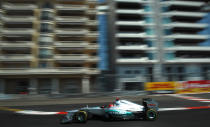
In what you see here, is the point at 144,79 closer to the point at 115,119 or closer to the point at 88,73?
the point at 88,73

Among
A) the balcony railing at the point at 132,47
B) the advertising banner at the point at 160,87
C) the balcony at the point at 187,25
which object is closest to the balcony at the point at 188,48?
the balcony at the point at 187,25

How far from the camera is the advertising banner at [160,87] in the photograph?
17.3m

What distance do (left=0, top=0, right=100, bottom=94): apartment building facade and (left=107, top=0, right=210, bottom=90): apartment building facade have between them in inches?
162

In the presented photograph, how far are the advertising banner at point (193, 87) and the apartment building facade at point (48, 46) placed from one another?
12.3 m

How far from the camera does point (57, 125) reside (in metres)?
7.04

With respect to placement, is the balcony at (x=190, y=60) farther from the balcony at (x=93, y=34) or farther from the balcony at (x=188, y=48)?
the balcony at (x=93, y=34)

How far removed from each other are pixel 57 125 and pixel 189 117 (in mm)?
6406

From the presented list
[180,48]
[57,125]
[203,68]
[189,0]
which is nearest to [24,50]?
[57,125]

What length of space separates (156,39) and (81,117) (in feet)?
79.5

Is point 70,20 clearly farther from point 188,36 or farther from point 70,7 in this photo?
point 188,36

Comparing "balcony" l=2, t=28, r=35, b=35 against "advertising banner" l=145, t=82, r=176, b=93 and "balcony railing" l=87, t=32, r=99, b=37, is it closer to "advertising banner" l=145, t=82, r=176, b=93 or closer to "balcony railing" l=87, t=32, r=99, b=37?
"balcony railing" l=87, t=32, r=99, b=37

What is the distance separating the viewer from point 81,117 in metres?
7.09

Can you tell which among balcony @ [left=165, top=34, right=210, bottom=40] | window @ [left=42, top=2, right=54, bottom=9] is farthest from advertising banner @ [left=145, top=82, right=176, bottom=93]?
window @ [left=42, top=2, right=54, bottom=9]

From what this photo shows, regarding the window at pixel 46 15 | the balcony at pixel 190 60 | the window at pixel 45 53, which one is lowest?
the balcony at pixel 190 60
